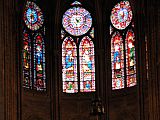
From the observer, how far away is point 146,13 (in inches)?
1586

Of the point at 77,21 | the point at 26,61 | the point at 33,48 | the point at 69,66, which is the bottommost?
the point at 69,66

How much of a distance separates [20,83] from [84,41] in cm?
571

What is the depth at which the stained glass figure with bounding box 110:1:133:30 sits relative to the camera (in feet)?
144

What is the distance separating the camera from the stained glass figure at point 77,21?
1769 inches

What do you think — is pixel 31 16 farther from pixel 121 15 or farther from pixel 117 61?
pixel 117 61

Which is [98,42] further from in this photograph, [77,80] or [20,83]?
[20,83]

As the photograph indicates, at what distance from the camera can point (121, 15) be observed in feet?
146

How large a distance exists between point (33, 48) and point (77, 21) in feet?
10.2

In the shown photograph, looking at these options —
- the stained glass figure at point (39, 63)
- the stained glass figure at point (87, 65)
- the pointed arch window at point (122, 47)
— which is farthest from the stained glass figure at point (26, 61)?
the pointed arch window at point (122, 47)

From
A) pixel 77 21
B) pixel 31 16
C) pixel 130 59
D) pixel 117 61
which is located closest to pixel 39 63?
pixel 31 16

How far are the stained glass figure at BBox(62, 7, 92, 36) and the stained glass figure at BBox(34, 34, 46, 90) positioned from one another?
1803mm

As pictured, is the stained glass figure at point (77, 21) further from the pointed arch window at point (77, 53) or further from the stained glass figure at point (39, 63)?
the stained glass figure at point (39, 63)

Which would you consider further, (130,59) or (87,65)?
(87,65)

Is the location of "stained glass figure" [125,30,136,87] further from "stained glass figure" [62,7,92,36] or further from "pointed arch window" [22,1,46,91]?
"pointed arch window" [22,1,46,91]
